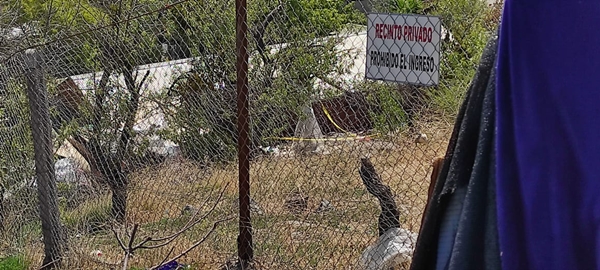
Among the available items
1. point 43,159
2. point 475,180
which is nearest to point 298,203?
point 43,159

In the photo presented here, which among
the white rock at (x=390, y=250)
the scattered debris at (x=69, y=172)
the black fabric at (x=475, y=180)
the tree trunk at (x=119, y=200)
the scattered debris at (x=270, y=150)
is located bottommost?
the white rock at (x=390, y=250)

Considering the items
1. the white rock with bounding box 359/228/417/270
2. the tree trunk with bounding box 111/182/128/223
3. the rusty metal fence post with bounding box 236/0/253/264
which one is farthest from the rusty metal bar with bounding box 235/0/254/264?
the tree trunk with bounding box 111/182/128/223

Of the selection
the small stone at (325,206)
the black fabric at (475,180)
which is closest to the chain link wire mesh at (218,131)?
the small stone at (325,206)

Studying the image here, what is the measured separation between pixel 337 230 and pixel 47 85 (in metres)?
2.39

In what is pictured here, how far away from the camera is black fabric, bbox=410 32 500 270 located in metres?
1.19

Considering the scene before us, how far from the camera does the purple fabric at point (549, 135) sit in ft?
3.59

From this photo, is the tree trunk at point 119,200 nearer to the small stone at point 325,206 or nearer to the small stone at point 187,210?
the small stone at point 187,210

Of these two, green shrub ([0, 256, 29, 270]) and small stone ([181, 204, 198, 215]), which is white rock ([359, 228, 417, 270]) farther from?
green shrub ([0, 256, 29, 270])

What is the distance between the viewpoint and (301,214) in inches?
167

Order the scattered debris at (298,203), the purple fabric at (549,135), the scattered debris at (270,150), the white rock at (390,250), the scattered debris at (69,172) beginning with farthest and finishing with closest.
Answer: the scattered debris at (69,172)
the scattered debris at (270,150)
the scattered debris at (298,203)
the white rock at (390,250)
the purple fabric at (549,135)

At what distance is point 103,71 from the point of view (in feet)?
16.9

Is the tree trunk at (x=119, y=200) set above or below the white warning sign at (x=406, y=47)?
below

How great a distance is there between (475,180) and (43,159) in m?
3.94

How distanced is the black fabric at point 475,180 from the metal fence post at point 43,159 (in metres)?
3.78
